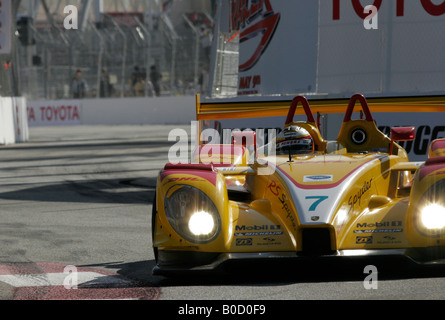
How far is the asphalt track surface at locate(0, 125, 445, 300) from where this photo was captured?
527 cm

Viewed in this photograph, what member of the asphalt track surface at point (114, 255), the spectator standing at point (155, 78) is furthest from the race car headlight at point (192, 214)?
the spectator standing at point (155, 78)

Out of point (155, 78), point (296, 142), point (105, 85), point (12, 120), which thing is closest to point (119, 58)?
point (155, 78)

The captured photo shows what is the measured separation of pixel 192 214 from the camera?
233 inches

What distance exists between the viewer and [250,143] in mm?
8250

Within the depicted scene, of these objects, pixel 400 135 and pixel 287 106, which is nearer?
pixel 400 135

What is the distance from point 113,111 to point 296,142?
97.1ft

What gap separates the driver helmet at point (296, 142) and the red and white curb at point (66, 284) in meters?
1.92

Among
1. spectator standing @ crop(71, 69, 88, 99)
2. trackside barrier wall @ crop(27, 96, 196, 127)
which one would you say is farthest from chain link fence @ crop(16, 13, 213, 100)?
trackside barrier wall @ crop(27, 96, 196, 127)

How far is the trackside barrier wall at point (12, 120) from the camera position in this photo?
2455cm

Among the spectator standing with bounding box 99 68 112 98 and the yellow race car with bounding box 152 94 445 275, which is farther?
the spectator standing with bounding box 99 68 112 98

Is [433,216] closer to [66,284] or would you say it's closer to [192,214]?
[192,214]

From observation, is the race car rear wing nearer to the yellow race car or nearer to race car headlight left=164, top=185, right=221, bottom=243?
the yellow race car
